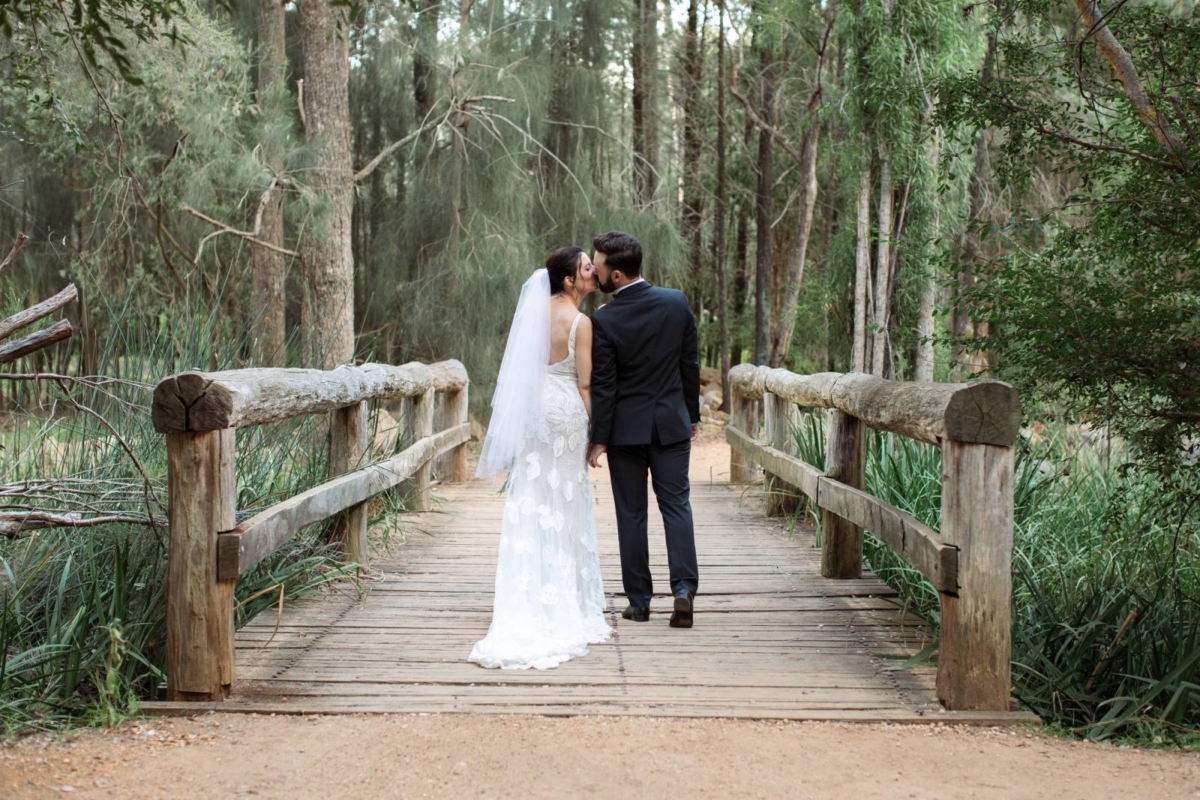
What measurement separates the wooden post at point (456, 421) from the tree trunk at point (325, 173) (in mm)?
1449

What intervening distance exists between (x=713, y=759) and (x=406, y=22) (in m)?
12.8

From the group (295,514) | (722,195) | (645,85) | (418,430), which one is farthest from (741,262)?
(295,514)

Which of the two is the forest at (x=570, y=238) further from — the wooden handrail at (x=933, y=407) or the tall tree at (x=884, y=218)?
the wooden handrail at (x=933, y=407)

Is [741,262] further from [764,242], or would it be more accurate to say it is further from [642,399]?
[642,399]

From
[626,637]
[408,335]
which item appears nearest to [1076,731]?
[626,637]

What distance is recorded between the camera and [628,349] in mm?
4949

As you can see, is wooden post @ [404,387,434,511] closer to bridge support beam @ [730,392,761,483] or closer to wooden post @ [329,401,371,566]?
wooden post @ [329,401,371,566]

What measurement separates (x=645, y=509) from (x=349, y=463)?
1785 mm

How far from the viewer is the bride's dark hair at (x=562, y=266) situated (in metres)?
5.05

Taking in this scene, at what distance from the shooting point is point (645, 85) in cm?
1836

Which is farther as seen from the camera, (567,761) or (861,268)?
(861,268)

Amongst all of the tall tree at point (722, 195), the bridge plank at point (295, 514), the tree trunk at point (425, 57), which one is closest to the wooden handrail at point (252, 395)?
the bridge plank at point (295, 514)

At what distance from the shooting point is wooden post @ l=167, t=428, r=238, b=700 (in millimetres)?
3760

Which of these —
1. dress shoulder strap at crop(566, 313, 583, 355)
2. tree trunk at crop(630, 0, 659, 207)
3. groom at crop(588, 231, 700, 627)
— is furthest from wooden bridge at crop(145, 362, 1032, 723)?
tree trunk at crop(630, 0, 659, 207)
